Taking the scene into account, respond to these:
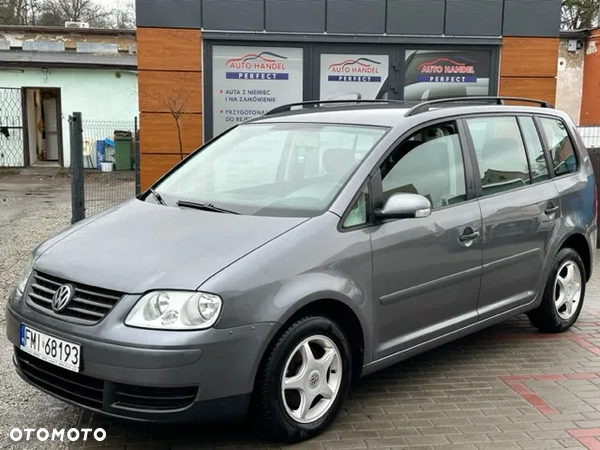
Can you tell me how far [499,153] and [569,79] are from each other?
11.8m

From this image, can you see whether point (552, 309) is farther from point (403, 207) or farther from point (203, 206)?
point (203, 206)

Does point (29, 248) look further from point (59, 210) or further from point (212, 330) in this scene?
point (212, 330)

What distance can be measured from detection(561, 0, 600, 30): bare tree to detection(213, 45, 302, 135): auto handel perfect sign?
2033cm

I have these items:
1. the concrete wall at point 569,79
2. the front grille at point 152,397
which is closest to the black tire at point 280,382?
the front grille at point 152,397

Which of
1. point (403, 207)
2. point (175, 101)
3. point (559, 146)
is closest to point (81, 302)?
point (403, 207)

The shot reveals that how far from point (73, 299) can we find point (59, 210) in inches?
396

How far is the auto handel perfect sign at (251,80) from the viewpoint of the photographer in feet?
31.1

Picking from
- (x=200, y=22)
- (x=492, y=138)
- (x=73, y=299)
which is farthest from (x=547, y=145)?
(x=200, y=22)

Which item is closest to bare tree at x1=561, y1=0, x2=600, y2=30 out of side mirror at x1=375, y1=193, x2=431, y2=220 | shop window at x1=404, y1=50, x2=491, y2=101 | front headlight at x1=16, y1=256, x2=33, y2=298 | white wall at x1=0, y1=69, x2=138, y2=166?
→ white wall at x1=0, y1=69, x2=138, y2=166

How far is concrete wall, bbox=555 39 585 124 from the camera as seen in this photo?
15156mm

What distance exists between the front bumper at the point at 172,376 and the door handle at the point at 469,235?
161cm

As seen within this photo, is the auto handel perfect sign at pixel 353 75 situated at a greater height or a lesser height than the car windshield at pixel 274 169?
greater

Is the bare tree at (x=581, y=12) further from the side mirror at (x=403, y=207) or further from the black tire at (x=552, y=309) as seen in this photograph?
the side mirror at (x=403, y=207)

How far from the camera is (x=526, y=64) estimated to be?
9.81 meters
